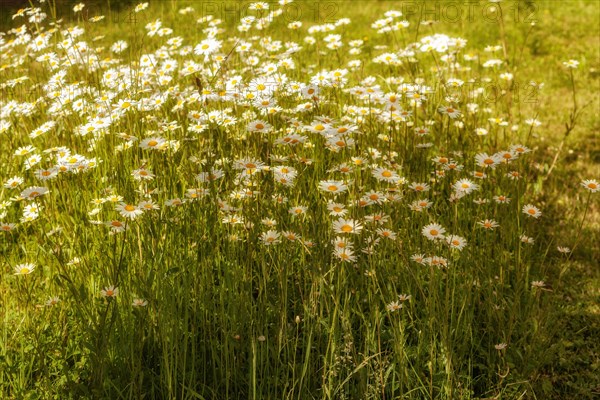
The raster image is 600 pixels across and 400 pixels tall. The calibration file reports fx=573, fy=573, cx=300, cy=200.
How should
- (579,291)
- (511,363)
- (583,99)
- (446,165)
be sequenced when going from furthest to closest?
(583,99)
(579,291)
(446,165)
(511,363)

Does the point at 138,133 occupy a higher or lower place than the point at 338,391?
higher

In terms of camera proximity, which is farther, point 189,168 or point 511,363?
point 189,168

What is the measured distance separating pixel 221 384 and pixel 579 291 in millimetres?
1720

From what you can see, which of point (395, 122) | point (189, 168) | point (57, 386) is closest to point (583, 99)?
point (395, 122)

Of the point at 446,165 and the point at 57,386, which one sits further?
the point at 446,165

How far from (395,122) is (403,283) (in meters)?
1.10

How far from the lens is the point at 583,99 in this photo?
4473mm

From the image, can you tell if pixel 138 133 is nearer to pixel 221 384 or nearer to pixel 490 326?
pixel 221 384

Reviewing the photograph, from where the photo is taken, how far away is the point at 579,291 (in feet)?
8.46

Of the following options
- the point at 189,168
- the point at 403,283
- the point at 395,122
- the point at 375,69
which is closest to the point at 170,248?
the point at 189,168

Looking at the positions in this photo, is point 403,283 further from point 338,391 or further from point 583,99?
point 583,99

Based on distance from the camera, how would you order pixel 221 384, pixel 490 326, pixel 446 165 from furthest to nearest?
pixel 446 165
pixel 490 326
pixel 221 384

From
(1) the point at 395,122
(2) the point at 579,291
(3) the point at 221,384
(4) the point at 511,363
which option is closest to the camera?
(3) the point at 221,384

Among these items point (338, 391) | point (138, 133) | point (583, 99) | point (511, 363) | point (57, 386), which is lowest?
point (583, 99)
